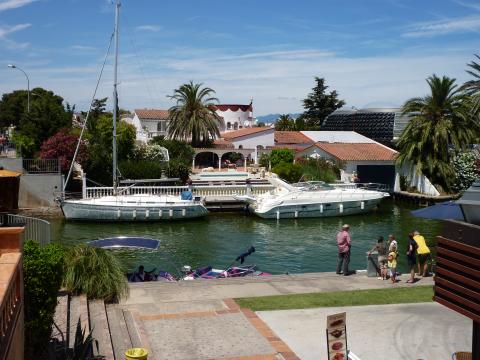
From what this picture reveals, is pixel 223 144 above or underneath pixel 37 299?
above

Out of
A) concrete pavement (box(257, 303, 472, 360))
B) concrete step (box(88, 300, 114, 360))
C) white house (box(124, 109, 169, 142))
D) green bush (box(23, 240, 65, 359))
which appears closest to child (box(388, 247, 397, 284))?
concrete pavement (box(257, 303, 472, 360))

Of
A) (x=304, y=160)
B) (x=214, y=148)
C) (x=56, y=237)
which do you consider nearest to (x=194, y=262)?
(x=56, y=237)

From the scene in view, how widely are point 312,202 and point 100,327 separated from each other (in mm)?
29384

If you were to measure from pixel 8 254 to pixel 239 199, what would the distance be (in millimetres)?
33770

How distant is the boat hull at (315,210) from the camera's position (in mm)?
39844

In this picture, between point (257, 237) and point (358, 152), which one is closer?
point (257, 237)

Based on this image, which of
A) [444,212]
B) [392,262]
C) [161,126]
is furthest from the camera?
[161,126]

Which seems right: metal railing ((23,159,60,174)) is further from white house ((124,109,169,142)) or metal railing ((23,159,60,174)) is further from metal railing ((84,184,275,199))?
white house ((124,109,169,142))

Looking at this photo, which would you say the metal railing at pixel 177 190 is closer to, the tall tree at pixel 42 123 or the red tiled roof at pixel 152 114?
the tall tree at pixel 42 123

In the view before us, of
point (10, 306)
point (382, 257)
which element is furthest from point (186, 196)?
point (10, 306)

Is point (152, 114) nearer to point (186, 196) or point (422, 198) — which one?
point (186, 196)

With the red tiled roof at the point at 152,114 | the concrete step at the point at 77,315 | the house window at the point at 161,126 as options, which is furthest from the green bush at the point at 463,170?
the concrete step at the point at 77,315

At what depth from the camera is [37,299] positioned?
9383mm

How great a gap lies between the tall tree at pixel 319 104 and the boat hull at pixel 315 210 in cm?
5467
